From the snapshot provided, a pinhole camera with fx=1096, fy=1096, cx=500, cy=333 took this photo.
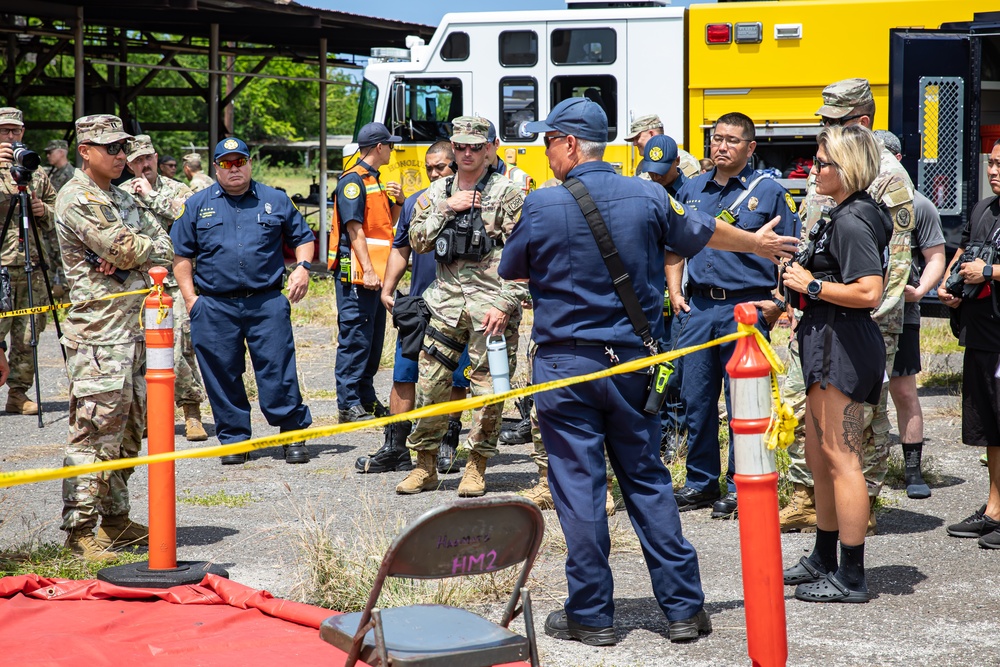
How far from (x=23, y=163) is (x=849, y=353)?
5735 millimetres

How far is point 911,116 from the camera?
9.43 meters

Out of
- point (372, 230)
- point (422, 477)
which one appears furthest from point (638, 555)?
point (372, 230)

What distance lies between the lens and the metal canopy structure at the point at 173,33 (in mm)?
15586

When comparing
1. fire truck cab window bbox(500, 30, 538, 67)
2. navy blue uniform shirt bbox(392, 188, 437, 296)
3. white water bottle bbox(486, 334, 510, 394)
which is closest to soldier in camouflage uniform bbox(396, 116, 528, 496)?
white water bottle bbox(486, 334, 510, 394)

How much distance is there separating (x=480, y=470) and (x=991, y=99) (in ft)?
23.8

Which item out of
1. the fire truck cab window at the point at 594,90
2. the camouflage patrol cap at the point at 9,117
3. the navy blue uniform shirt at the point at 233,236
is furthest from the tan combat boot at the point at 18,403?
the fire truck cab window at the point at 594,90

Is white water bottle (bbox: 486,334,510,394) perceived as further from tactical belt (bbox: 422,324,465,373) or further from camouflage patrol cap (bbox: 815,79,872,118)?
camouflage patrol cap (bbox: 815,79,872,118)

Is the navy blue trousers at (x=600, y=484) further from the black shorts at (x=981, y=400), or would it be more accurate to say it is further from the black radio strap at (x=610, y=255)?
the black shorts at (x=981, y=400)

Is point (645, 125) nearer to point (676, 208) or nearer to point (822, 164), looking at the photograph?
point (822, 164)

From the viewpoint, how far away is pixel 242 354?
7730 mm

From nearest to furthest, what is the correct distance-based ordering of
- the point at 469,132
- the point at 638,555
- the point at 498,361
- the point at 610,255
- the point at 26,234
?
the point at 610,255
the point at 638,555
the point at 498,361
the point at 469,132
the point at 26,234

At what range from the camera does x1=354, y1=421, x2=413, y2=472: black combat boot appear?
7.39 meters

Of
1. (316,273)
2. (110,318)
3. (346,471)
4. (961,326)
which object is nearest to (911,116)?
(961,326)

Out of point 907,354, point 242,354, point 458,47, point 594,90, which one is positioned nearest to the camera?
point 907,354
